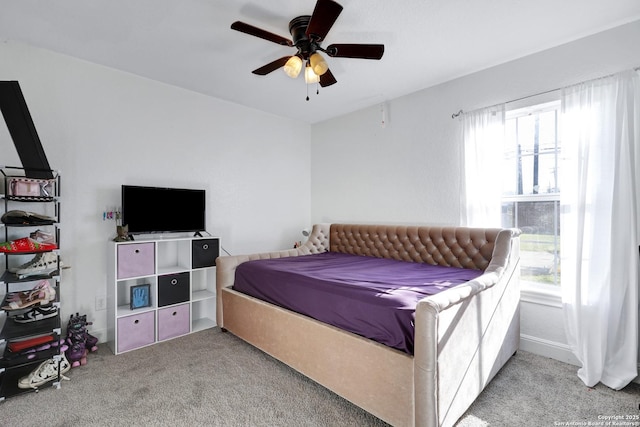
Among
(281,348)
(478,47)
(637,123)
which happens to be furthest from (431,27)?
(281,348)

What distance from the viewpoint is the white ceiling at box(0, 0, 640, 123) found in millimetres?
2033

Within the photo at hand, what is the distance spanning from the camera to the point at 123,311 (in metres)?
2.71

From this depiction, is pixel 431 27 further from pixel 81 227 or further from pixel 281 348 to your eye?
pixel 81 227

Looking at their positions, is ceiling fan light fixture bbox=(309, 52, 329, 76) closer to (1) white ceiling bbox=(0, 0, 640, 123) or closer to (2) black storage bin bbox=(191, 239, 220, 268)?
(1) white ceiling bbox=(0, 0, 640, 123)

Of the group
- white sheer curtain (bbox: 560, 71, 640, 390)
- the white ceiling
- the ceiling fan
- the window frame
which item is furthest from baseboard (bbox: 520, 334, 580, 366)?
the ceiling fan

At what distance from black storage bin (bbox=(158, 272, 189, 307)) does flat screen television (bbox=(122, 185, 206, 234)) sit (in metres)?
0.48

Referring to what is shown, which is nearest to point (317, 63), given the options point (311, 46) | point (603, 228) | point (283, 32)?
point (311, 46)

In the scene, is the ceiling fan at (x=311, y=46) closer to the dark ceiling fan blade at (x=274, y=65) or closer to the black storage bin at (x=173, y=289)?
the dark ceiling fan blade at (x=274, y=65)

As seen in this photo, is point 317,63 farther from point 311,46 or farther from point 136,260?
point 136,260

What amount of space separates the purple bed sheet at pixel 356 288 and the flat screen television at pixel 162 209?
0.81m

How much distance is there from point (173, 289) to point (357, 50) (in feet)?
8.74

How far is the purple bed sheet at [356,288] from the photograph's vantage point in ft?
5.54

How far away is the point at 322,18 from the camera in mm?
1736

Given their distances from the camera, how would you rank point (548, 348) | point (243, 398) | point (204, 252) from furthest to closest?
point (204, 252) → point (548, 348) → point (243, 398)
